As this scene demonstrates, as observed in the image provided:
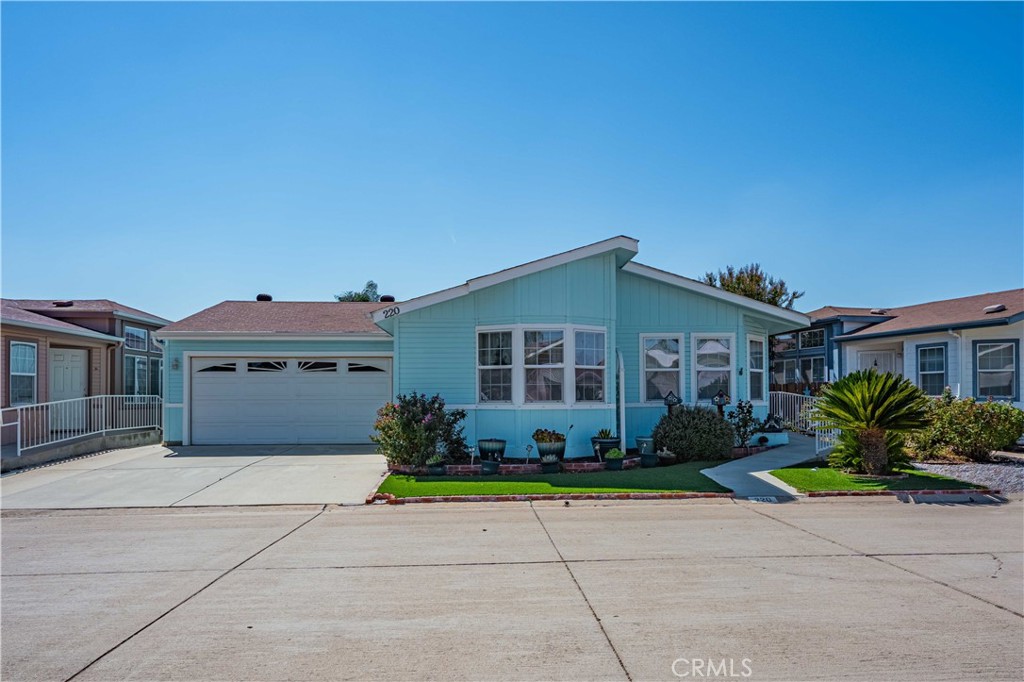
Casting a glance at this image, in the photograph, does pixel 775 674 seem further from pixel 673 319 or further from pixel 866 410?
pixel 673 319

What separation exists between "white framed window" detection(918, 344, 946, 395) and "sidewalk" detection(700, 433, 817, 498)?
689cm

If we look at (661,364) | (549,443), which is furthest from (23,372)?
(661,364)

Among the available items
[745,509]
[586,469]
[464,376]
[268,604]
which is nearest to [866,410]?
[745,509]

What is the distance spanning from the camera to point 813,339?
1067 inches

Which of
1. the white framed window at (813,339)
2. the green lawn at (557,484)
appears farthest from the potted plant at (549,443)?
the white framed window at (813,339)

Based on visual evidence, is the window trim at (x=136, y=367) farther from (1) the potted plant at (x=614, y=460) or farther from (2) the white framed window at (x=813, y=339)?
(2) the white framed window at (x=813, y=339)

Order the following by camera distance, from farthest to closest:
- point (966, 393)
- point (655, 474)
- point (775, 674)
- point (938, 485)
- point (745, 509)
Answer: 1. point (966, 393)
2. point (655, 474)
3. point (938, 485)
4. point (745, 509)
5. point (775, 674)

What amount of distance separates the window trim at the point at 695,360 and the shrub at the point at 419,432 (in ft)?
18.6

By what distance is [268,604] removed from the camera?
214 inches

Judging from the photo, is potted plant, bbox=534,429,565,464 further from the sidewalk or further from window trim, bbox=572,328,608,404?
the sidewalk

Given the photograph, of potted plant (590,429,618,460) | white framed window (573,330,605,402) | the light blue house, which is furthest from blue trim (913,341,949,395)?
potted plant (590,429,618,460)

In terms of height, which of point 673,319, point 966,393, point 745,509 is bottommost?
point 745,509

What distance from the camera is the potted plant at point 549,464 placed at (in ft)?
40.4

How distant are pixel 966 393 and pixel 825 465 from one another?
8.54 m
